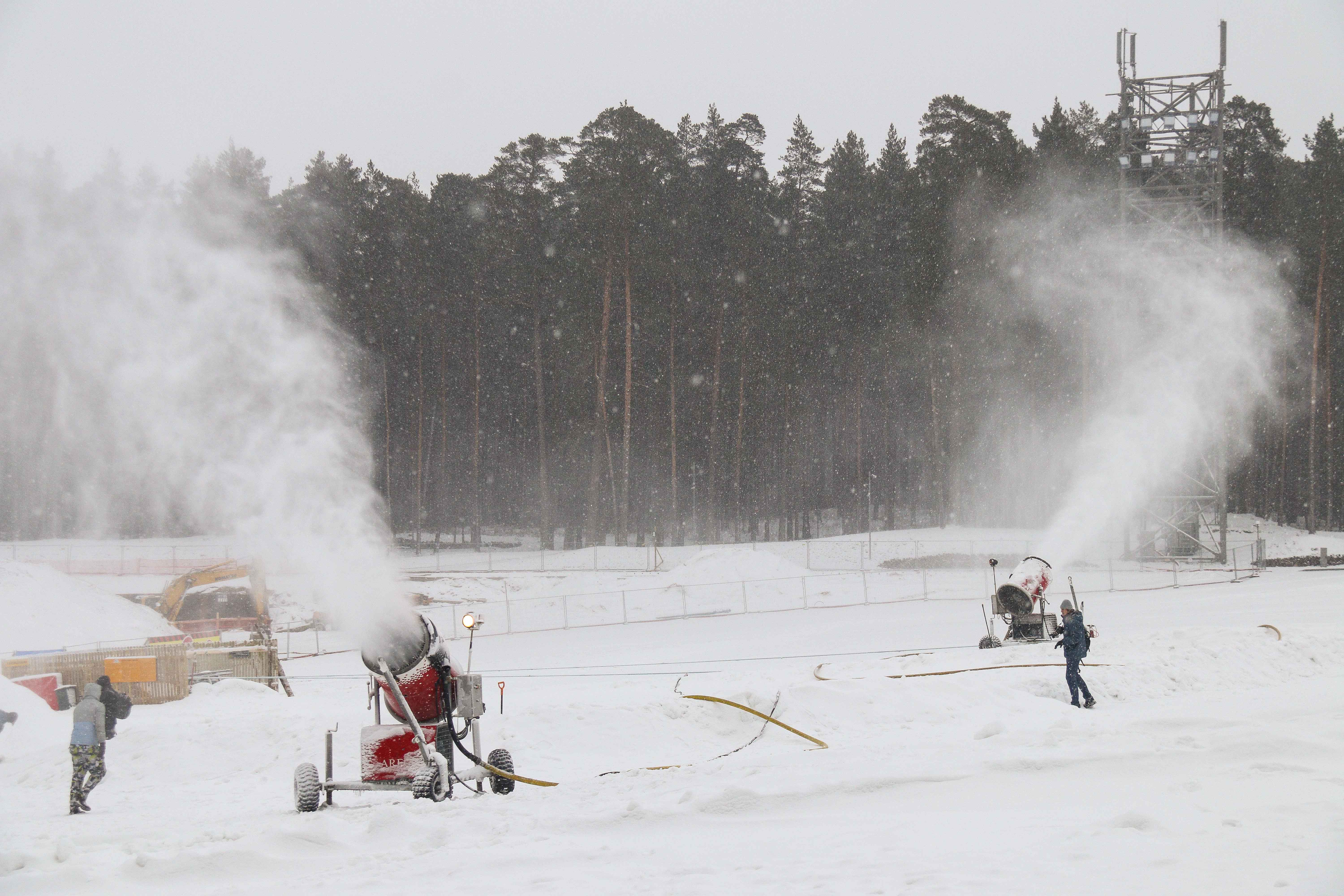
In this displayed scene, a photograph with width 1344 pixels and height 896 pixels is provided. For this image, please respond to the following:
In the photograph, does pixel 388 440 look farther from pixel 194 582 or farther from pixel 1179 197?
pixel 1179 197

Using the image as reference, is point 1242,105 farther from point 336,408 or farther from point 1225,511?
point 336,408

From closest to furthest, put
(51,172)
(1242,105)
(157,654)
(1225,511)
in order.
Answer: (157,654) → (51,172) → (1225,511) → (1242,105)

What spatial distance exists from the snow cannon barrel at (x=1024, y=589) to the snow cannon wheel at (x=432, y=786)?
12.3m

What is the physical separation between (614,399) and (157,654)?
34.6 m

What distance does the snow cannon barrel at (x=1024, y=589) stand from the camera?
18.7 meters

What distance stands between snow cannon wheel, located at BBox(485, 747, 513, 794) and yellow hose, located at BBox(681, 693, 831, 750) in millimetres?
3045

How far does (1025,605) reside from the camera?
18672 mm

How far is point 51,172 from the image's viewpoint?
24.4 m

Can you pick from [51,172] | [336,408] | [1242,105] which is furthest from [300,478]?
[1242,105]

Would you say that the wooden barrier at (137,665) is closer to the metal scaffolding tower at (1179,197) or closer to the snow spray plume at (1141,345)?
the snow spray plume at (1141,345)

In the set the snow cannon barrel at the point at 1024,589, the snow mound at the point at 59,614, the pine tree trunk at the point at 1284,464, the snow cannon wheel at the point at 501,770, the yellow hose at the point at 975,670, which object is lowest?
the snow mound at the point at 59,614

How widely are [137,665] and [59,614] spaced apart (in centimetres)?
1419

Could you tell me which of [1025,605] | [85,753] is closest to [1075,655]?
[1025,605]

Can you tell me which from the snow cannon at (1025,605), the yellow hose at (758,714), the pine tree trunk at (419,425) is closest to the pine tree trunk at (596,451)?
the pine tree trunk at (419,425)
